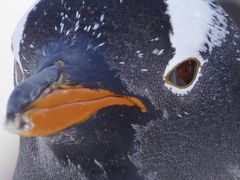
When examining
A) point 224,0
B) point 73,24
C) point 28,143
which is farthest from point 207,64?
point 224,0

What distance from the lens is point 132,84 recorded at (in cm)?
88

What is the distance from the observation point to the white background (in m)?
1.70

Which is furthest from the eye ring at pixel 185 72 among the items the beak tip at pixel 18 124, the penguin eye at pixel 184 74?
the beak tip at pixel 18 124

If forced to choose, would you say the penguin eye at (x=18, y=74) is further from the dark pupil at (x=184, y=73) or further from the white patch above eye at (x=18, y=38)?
the dark pupil at (x=184, y=73)

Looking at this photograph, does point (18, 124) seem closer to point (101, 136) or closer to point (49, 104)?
point (49, 104)

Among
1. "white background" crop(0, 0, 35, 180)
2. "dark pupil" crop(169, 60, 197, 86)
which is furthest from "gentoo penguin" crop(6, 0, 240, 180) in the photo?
"white background" crop(0, 0, 35, 180)

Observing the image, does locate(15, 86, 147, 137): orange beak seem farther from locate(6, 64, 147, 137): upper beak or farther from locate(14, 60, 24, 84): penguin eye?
locate(14, 60, 24, 84): penguin eye

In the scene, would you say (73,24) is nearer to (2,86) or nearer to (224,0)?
(224,0)

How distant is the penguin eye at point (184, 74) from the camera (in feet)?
2.94

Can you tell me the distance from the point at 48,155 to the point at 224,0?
0.61 meters

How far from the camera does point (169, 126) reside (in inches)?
36.5

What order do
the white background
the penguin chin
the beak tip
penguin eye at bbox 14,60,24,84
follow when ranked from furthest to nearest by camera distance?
the white background → penguin eye at bbox 14,60,24,84 → the penguin chin → the beak tip

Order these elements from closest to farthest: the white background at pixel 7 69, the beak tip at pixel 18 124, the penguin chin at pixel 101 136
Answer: the beak tip at pixel 18 124
the penguin chin at pixel 101 136
the white background at pixel 7 69

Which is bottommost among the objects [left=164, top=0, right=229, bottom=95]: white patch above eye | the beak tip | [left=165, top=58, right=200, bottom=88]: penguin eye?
[left=165, top=58, right=200, bottom=88]: penguin eye
